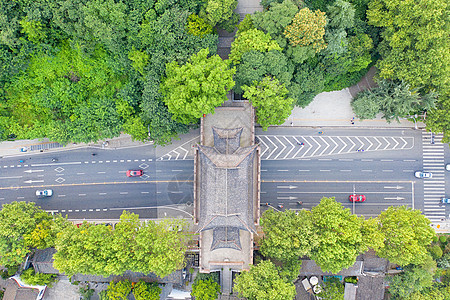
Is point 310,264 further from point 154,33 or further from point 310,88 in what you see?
point 154,33

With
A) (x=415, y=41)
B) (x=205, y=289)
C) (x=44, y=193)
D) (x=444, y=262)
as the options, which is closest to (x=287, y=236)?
(x=205, y=289)

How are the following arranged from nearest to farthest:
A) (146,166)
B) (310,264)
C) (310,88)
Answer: (310,88) → (310,264) → (146,166)

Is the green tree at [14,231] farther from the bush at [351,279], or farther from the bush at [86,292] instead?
the bush at [351,279]

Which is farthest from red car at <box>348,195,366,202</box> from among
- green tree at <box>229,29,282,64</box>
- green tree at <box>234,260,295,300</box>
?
green tree at <box>229,29,282,64</box>

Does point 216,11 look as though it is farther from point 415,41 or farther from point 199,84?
point 415,41

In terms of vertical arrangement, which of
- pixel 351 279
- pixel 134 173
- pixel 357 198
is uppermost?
pixel 134 173

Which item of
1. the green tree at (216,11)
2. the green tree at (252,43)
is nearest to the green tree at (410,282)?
the green tree at (252,43)

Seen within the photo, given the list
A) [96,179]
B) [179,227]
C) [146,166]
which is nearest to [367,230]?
[179,227]
